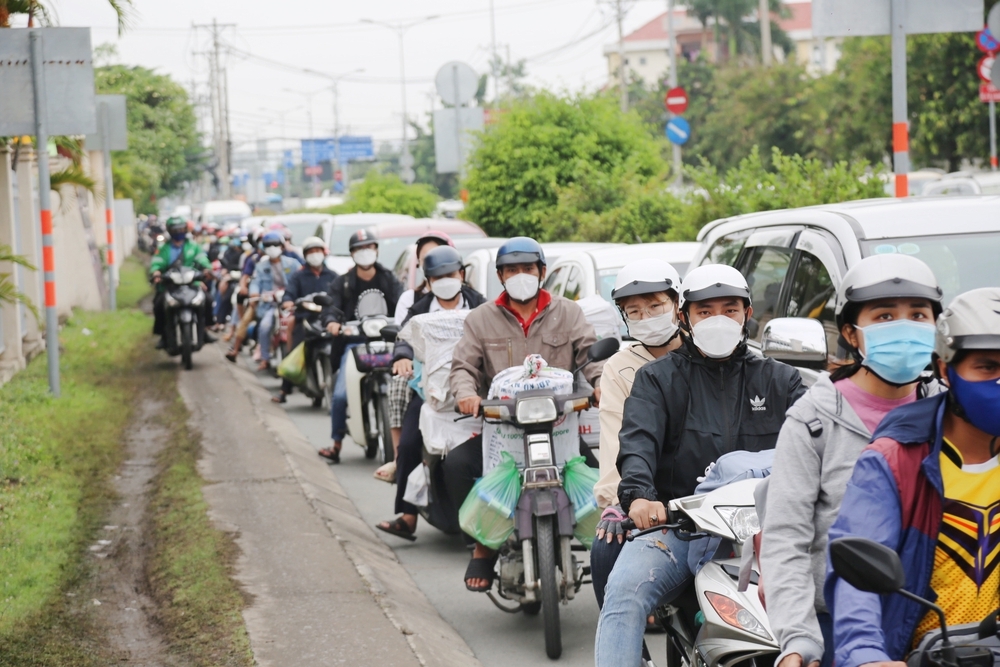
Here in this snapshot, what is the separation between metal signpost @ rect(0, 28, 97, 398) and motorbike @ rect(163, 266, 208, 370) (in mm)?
4076

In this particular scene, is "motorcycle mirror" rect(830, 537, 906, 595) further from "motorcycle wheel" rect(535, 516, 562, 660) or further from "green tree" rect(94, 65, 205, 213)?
"green tree" rect(94, 65, 205, 213)

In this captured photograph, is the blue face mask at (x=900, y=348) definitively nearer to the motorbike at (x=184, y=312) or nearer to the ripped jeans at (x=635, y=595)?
the ripped jeans at (x=635, y=595)

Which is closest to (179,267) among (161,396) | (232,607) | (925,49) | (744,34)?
(161,396)

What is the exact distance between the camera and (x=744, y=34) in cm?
8162

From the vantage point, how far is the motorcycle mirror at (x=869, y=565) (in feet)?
8.27

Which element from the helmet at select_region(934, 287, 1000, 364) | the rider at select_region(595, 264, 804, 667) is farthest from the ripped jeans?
the helmet at select_region(934, 287, 1000, 364)

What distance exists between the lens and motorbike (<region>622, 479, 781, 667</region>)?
3498 mm

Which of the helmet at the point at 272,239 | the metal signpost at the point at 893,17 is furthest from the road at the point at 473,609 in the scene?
the helmet at the point at 272,239

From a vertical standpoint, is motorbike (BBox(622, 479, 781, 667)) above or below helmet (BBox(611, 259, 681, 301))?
below

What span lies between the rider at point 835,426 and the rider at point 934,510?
271 mm

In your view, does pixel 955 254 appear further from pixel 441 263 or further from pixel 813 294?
pixel 441 263

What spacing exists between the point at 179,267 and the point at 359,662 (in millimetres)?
12874

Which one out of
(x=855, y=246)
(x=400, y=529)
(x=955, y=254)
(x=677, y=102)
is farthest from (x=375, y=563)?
(x=677, y=102)

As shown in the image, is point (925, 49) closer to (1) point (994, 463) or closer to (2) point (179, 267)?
(2) point (179, 267)
